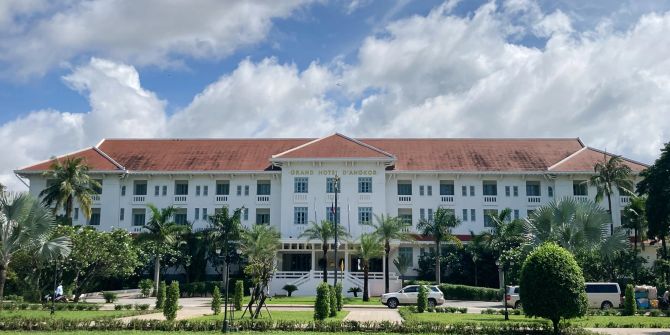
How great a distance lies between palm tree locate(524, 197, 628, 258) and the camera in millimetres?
30922

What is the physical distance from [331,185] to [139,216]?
17744 mm

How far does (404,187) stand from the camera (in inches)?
2180

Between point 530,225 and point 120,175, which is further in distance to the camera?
point 120,175

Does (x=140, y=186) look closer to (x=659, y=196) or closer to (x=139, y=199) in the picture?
(x=139, y=199)

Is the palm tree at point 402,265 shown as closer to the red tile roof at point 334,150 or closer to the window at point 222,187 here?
the red tile roof at point 334,150

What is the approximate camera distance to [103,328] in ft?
68.7

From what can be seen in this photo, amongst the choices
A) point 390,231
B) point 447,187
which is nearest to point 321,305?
point 390,231

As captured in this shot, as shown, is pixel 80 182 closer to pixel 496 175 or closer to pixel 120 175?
pixel 120 175

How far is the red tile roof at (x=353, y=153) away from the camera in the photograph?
53.7 meters

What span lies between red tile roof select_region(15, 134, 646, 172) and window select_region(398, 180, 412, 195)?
4.81 feet

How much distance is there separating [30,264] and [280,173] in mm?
22709

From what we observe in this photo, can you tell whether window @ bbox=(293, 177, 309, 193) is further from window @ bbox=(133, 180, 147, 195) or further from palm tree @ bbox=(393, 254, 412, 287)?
window @ bbox=(133, 180, 147, 195)

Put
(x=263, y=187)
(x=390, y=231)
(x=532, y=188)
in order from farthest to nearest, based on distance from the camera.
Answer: (x=263, y=187) → (x=532, y=188) → (x=390, y=231)

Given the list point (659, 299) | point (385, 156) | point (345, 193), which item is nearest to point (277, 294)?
point (345, 193)
